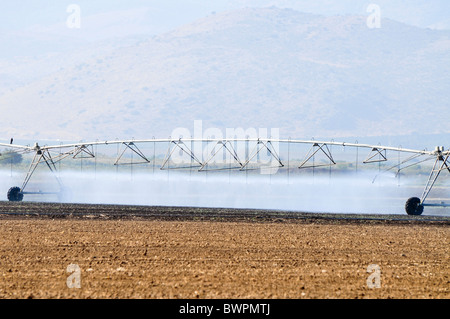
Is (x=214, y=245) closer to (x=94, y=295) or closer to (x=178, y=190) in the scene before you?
(x=94, y=295)

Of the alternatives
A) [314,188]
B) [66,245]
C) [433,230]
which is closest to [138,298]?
[66,245]

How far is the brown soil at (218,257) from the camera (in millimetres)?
20859

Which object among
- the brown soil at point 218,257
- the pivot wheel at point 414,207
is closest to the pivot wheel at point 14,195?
the brown soil at point 218,257

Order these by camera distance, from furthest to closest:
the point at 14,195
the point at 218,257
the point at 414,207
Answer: the point at 14,195
the point at 414,207
the point at 218,257

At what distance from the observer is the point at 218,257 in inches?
1061

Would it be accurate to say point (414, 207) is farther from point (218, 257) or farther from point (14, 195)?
point (14, 195)

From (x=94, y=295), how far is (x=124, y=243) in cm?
1058

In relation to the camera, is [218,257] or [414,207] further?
[414,207]

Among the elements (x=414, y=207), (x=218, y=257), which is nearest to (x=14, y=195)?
(x=414, y=207)

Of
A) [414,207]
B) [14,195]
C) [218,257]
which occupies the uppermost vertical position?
[14,195]

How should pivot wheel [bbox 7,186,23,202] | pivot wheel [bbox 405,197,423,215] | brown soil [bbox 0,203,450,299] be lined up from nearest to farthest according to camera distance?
brown soil [bbox 0,203,450,299]
pivot wheel [bbox 405,197,423,215]
pivot wheel [bbox 7,186,23,202]

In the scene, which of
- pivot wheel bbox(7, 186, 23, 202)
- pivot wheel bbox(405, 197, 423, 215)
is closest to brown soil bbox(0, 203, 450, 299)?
pivot wheel bbox(405, 197, 423, 215)

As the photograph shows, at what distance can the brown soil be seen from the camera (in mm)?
20859

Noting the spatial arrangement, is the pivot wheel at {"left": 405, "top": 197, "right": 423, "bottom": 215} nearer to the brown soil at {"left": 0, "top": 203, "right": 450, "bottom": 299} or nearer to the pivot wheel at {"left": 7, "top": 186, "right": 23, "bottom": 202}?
the brown soil at {"left": 0, "top": 203, "right": 450, "bottom": 299}
